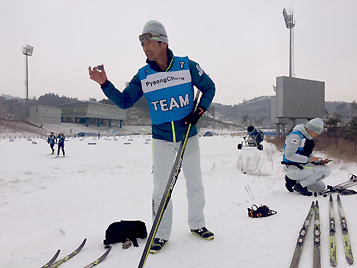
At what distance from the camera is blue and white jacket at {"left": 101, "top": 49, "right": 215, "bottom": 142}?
2877mm

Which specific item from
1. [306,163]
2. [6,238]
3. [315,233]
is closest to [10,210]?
[6,238]

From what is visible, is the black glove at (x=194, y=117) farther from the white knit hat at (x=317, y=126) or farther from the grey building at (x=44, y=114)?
the grey building at (x=44, y=114)

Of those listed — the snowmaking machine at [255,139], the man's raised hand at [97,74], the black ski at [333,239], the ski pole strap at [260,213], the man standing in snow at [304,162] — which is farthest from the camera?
the snowmaking machine at [255,139]

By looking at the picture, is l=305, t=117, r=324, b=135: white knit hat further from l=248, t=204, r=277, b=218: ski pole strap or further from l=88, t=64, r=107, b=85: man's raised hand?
l=88, t=64, r=107, b=85: man's raised hand

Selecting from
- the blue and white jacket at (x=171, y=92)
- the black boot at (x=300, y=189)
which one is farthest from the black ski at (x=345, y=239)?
the blue and white jacket at (x=171, y=92)

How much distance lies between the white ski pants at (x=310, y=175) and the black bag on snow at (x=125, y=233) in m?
3.39

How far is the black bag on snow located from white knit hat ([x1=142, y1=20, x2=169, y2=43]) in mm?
2260

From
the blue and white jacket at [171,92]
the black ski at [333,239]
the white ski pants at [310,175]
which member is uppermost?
the blue and white jacket at [171,92]

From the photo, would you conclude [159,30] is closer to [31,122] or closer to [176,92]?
[176,92]

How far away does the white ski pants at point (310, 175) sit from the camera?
4.74 meters

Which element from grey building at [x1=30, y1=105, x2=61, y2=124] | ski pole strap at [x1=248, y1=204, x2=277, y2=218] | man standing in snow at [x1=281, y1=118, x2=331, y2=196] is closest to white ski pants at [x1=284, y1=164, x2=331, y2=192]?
man standing in snow at [x1=281, y1=118, x2=331, y2=196]

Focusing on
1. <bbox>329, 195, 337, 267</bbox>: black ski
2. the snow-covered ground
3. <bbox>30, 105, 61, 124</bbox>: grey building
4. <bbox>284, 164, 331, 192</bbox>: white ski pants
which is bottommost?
the snow-covered ground

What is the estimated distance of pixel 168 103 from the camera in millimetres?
2883

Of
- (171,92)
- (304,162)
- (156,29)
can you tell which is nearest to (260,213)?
(304,162)
